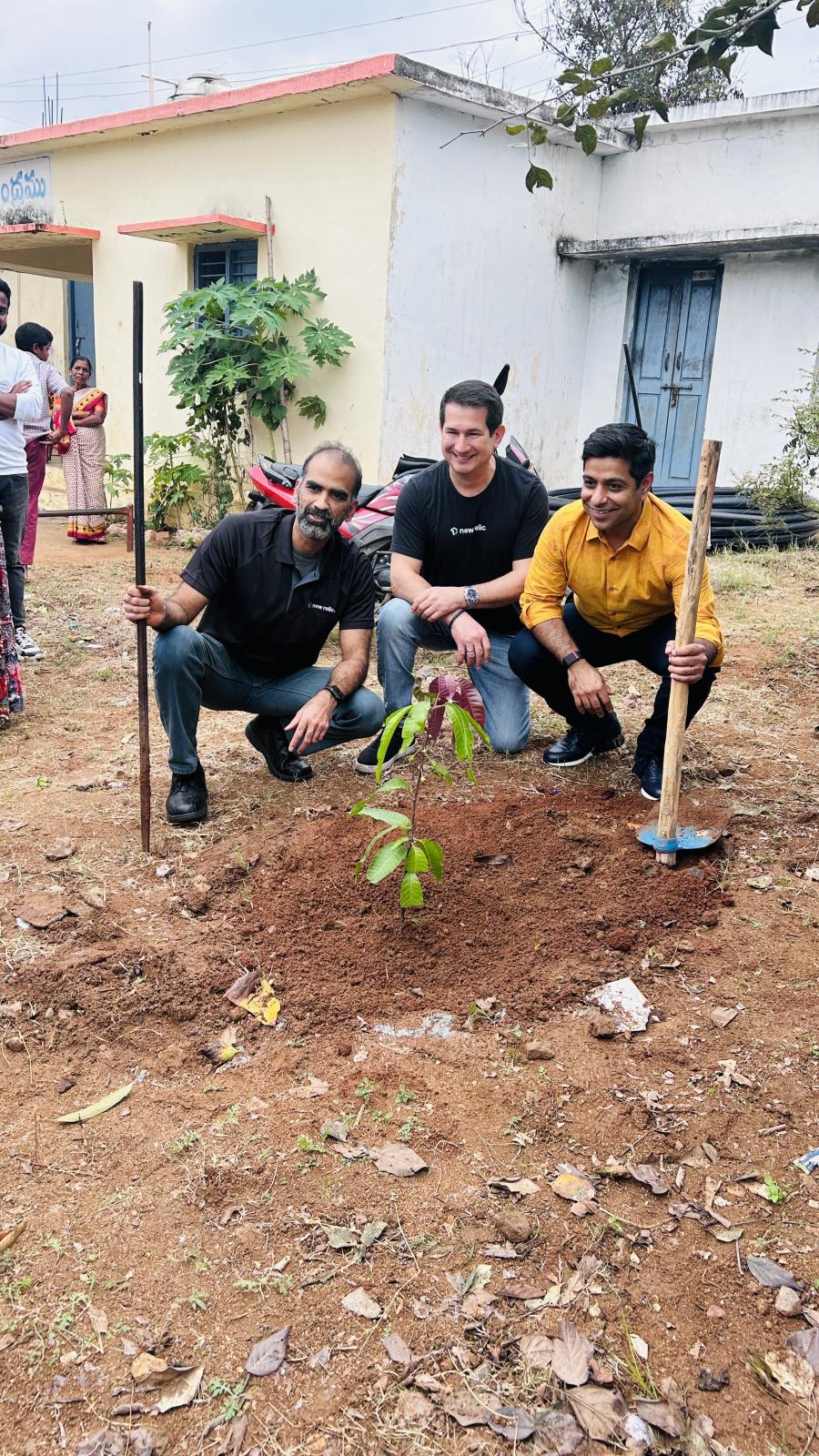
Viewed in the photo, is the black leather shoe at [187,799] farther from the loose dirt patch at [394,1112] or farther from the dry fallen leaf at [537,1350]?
the dry fallen leaf at [537,1350]

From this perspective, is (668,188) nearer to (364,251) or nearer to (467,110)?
(467,110)

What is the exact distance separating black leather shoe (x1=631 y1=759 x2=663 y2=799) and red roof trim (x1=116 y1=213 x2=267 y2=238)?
7.49 metres

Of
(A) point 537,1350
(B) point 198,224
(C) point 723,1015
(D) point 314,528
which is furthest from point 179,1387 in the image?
(B) point 198,224

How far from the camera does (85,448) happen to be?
9.92 m

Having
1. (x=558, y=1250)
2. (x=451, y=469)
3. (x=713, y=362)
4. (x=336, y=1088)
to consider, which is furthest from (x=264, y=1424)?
(x=713, y=362)

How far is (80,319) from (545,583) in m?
12.3

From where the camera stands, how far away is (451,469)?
4.32 meters

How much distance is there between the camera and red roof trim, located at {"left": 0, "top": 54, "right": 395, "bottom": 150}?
26.9ft

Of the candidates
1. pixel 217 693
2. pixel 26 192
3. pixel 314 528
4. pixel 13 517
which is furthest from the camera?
pixel 26 192

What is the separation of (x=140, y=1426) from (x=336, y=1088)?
2.83 ft

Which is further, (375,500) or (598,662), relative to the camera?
(375,500)

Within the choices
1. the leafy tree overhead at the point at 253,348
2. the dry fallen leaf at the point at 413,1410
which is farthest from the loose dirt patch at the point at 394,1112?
the leafy tree overhead at the point at 253,348

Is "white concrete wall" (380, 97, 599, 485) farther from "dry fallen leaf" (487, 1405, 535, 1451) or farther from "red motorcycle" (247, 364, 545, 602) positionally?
"dry fallen leaf" (487, 1405, 535, 1451)

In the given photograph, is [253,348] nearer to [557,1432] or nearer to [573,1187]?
[573,1187]
